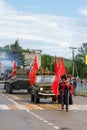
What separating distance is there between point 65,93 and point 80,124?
6908 mm

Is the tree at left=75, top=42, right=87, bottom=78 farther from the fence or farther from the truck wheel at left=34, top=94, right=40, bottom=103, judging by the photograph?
the truck wheel at left=34, top=94, right=40, bottom=103

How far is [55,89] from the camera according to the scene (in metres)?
25.6

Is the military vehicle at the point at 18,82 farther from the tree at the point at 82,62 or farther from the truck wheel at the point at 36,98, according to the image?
the tree at the point at 82,62

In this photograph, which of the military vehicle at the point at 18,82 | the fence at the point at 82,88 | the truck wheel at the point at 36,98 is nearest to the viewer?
the truck wheel at the point at 36,98

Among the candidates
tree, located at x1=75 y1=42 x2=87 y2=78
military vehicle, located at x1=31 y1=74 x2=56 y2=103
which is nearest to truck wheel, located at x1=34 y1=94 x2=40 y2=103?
military vehicle, located at x1=31 y1=74 x2=56 y2=103

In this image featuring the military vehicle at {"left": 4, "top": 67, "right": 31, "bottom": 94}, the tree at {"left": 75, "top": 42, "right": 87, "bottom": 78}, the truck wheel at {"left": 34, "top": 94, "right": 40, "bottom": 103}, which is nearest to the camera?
the truck wheel at {"left": 34, "top": 94, "right": 40, "bottom": 103}

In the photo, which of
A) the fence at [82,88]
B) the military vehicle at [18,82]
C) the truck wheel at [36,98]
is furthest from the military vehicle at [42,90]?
the fence at [82,88]

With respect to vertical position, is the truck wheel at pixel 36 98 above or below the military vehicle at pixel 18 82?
below

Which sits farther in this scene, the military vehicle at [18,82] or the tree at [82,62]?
the tree at [82,62]

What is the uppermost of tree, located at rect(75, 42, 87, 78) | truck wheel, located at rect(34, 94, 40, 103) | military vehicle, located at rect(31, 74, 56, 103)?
tree, located at rect(75, 42, 87, 78)

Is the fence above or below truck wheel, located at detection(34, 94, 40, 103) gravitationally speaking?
above

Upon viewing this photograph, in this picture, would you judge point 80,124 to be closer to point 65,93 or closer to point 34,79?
point 65,93

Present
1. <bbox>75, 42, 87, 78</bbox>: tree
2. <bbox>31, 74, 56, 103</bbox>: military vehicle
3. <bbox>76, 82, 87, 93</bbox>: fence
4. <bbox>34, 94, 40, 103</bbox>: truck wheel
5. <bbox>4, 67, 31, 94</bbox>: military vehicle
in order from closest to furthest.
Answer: <bbox>31, 74, 56, 103</bbox>: military vehicle
<bbox>34, 94, 40, 103</bbox>: truck wheel
<bbox>4, 67, 31, 94</bbox>: military vehicle
<bbox>76, 82, 87, 93</bbox>: fence
<bbox>75, 42, 87, 78</bbox>: tree

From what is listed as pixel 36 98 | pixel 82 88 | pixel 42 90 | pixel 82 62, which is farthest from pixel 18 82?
pixel 82 62
